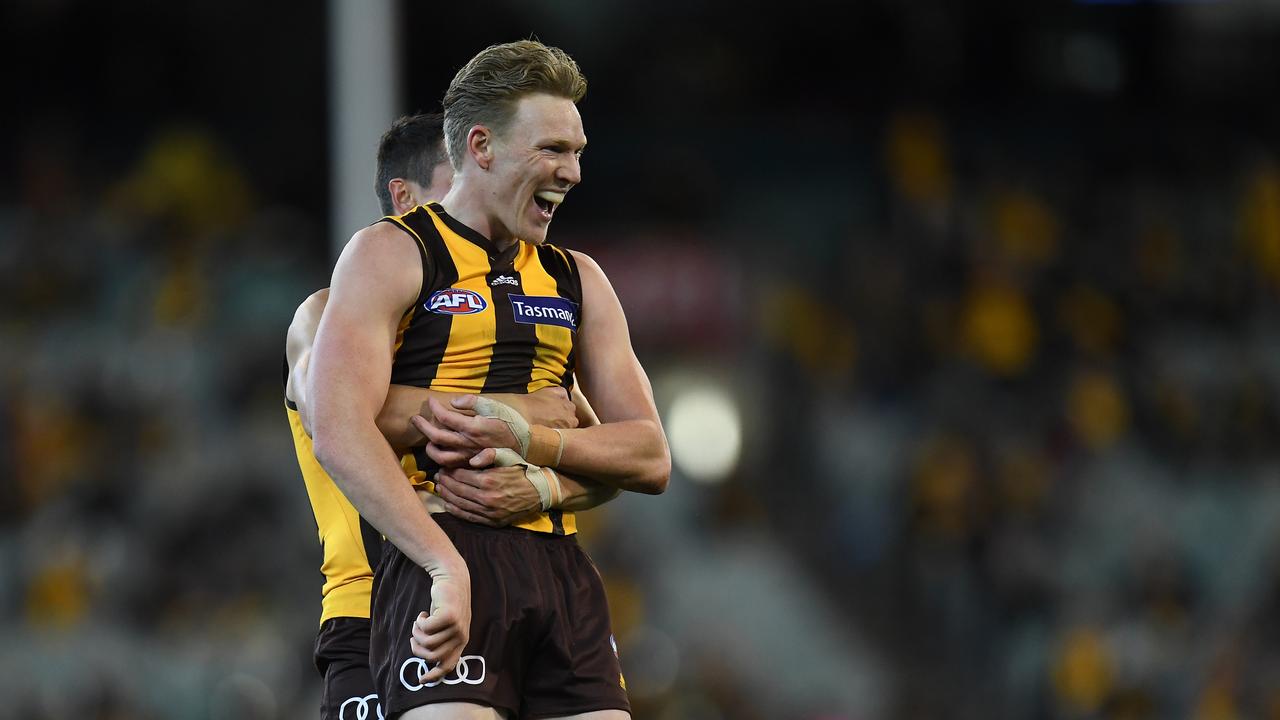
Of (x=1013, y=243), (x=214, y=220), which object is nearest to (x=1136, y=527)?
(x=1013, y=243)

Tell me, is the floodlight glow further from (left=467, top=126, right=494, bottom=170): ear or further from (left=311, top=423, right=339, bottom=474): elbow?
(left=311, top=423, right=339, bottom=474): elbow

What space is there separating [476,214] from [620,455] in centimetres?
61

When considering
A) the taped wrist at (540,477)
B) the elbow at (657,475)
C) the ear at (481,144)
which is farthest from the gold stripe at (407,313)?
the elbow at (657,475)

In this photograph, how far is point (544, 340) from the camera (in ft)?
11.5

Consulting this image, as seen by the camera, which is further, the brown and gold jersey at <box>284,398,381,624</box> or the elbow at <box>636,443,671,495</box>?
the brown and gold jersey at <box>284,398,381,624</box>

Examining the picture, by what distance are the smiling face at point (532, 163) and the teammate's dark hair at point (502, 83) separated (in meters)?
0.02

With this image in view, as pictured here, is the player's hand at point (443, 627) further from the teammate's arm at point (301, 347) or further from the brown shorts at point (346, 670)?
the teammate's arm at point (301, 347)

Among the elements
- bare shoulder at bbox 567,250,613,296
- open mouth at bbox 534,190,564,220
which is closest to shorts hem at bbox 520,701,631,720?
bare shoulder at bbox 567,250,613,296

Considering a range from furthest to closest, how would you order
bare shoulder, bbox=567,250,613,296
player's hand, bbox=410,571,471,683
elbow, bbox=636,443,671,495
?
bare shoulder, bbox=567,250,613,296 → elbow, bbox=636,443,671,495 → player's hand, bbox=410,571,471,683

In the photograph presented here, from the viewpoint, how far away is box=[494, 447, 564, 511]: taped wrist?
3338 millimetres

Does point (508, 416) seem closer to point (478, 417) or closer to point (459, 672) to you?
point (478, 417)

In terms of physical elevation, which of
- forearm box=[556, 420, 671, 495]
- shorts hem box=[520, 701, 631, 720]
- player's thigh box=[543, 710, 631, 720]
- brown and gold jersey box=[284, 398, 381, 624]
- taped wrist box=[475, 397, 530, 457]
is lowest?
player's thigh box=[543, 710, 631, 720]

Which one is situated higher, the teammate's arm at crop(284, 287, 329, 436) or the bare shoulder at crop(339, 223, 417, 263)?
the bare shoulder at crop(339, 223, 417, 263)

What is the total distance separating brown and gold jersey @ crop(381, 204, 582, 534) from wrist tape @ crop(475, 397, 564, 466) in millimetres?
91
